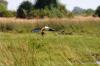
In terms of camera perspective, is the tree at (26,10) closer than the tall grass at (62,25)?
No

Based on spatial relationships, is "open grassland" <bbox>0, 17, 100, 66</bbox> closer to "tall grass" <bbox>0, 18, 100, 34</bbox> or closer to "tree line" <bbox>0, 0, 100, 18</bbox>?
"tall grass" <bbox>0, 18, 100, 34</bbox>

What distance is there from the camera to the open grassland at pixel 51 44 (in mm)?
5922

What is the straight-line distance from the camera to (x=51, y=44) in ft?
32.6

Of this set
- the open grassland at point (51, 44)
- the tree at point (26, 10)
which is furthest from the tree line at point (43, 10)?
the open grassland at point (51, 44)

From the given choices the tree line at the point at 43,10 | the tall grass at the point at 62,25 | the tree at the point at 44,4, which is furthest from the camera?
the tree at the point at 44,4

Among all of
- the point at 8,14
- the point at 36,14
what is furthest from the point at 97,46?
the point at 8,14

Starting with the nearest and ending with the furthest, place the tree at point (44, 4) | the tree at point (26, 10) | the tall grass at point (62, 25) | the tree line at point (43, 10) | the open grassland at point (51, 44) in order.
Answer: the open grassland at point (51, 44)
the tall grass at point (62, 25)
the tree line at point (43, 10)
the tree at point (26, 10)
the tree at point (44, 4)

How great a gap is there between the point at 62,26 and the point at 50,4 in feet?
34.7

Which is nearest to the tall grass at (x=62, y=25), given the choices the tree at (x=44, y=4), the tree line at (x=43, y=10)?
the tree line at (x=43, y=10)

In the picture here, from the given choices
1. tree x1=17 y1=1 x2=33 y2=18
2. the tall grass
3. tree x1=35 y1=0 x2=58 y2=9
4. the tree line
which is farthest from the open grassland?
tree x1=35 y1=0 x2=58 y2=9

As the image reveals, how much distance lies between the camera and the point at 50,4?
41469 millimetres

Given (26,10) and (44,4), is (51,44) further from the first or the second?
(44,4)

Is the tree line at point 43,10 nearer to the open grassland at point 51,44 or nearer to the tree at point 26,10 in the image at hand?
the tree at point 26,10

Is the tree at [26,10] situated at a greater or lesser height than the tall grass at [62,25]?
greater
